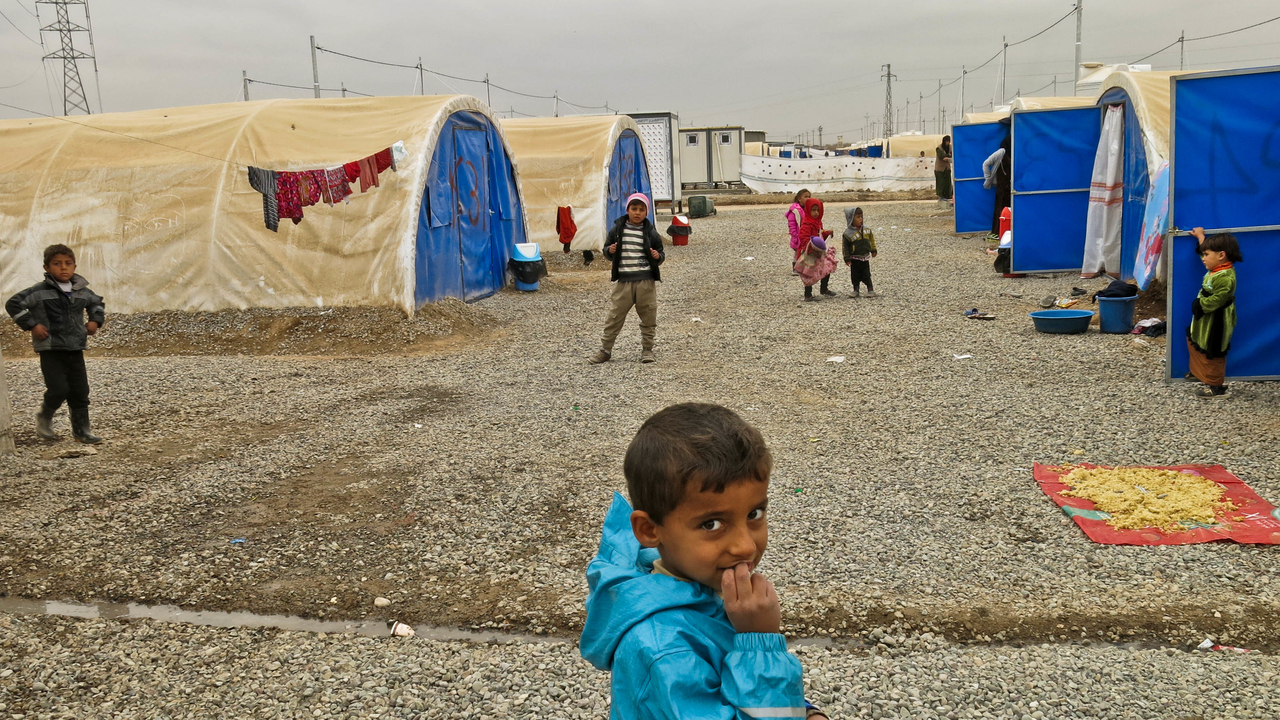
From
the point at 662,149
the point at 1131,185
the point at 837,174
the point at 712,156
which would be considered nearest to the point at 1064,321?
the point at 1131,185

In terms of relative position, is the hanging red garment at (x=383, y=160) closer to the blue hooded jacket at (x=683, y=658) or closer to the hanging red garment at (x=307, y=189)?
the hanging red garment at (x=307, y=189)

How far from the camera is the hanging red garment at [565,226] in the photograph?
19.3 meters

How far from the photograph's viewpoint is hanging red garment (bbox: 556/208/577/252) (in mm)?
19297

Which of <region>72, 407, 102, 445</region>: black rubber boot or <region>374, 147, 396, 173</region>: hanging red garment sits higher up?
<region>374, 147, 396, 173</region>: hanging red garment

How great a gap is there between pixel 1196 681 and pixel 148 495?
5.59m

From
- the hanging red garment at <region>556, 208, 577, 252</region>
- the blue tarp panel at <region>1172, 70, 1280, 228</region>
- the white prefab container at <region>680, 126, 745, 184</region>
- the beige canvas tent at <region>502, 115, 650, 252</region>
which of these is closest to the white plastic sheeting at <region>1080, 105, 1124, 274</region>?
the blue tarp panel at <region>1172, 70, 1280, 228</region>

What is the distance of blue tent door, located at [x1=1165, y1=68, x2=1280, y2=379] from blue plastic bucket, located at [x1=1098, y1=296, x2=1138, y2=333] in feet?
7.71

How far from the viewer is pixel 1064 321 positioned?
998 cm

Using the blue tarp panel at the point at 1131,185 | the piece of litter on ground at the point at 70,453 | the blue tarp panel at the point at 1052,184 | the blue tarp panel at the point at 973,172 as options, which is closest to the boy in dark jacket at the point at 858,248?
the blue tarp panel at the point at 1052,184

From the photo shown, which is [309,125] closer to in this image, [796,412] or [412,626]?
[796,412]

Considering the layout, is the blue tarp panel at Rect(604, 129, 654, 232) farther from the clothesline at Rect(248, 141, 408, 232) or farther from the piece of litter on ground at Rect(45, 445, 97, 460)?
the piece of litter on ground at Rect(45, 445, 97, 460)

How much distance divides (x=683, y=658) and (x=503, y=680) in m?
2.16

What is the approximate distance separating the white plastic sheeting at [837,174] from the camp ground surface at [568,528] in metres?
34.5

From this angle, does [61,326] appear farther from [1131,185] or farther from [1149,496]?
[1131,185]
